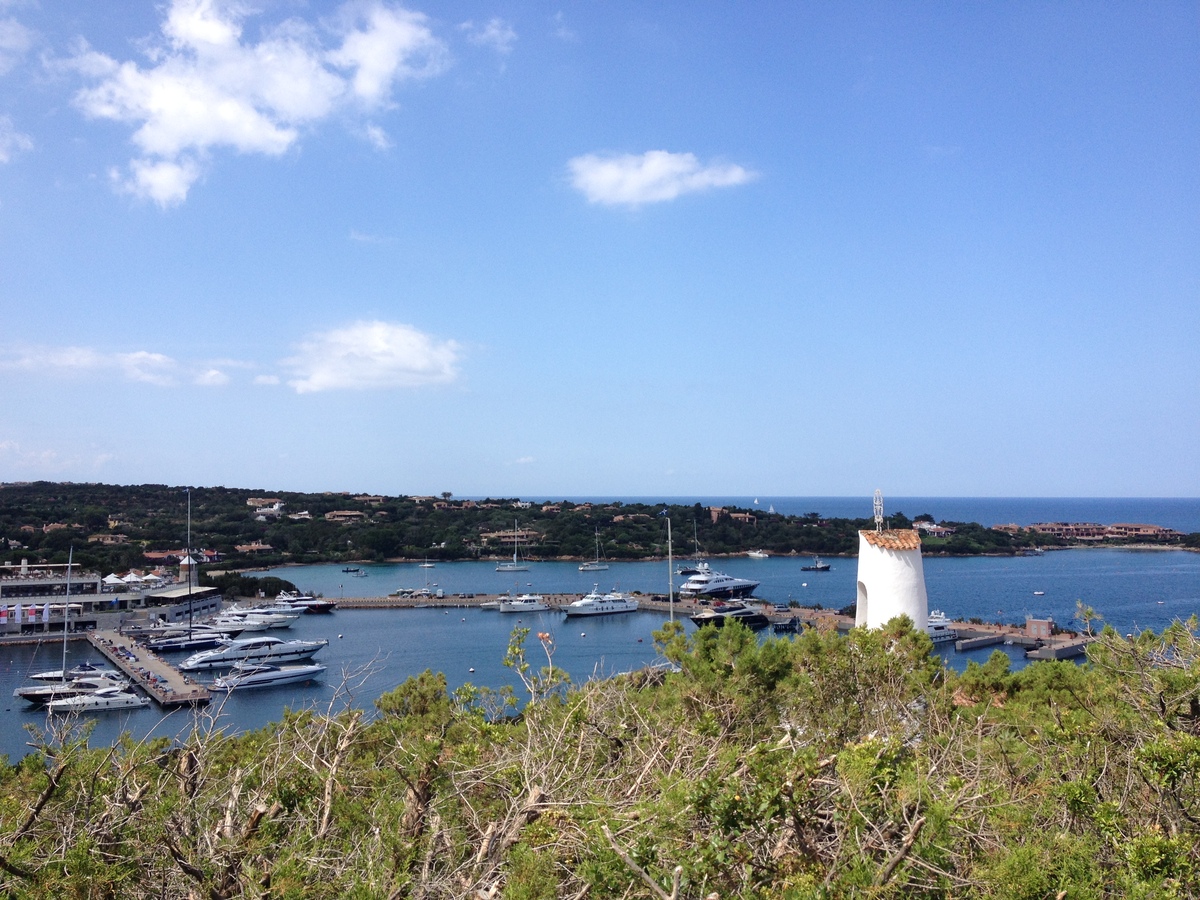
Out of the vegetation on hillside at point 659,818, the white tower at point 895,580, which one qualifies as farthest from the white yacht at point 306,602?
the vegetation on hillside at point 659,818

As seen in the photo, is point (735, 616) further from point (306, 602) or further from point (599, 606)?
point (306, 602)

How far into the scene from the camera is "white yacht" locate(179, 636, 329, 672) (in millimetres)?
25547

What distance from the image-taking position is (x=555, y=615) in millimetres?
37344

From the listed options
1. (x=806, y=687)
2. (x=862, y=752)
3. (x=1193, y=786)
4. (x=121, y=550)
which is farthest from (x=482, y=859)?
(x=121, y=550)

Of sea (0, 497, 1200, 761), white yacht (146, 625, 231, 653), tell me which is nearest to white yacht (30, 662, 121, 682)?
sea (0, 497, 1200, 761)

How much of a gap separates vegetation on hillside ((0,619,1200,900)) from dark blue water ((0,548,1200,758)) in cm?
117

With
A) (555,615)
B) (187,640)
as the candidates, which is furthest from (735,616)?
(187,640)

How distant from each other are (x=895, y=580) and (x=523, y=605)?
2960cm

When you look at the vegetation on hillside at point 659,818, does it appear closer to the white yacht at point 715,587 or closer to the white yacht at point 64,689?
the white yacht at point 64,689

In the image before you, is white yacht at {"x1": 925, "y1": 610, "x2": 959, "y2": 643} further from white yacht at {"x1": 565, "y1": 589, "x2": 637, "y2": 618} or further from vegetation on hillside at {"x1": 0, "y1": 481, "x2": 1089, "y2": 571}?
vegetation on hillside at {"x1": 0, "y1": 481, "x2": 1089, "y2": 571}

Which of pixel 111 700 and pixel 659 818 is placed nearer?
pixel 659 818

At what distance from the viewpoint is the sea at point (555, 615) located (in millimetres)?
21406

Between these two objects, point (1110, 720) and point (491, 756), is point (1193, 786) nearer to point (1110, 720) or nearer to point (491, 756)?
point (1110, 720)

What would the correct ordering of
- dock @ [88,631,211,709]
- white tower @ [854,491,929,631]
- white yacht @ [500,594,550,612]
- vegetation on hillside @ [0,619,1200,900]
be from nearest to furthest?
vegetation on hillside @ [0,619,1200,900] → white tower @ [854,491,929,631] → dock @ [88,631,211,709] → white yacht @ [500,594,550,612]
